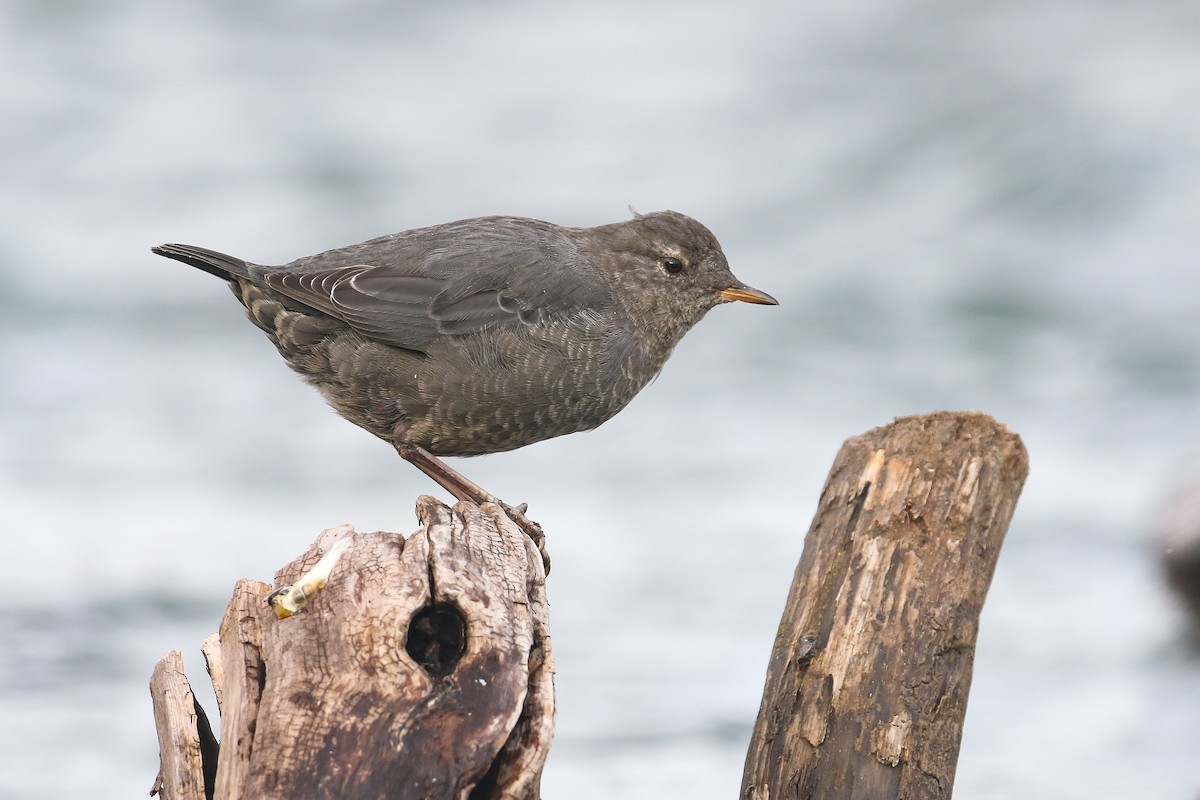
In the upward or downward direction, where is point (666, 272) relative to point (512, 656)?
upward

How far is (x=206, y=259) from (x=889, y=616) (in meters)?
2.94

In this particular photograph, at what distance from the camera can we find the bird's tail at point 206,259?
17.0 feet

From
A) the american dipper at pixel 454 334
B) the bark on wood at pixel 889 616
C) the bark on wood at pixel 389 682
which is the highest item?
the american dipper at pixel 454 334

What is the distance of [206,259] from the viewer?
5207 millimetres

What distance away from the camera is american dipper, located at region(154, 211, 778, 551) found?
5.05 meters

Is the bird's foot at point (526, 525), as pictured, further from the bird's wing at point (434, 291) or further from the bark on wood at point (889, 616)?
the bark on wood at point (889, 616)

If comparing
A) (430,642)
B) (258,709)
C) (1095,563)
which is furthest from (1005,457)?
(1095,563)

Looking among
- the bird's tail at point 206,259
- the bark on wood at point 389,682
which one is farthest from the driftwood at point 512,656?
the bird's tail at point 206,259

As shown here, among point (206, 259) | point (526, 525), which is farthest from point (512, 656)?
point (206, 259)

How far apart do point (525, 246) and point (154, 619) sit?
4012mm

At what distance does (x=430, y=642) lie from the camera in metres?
3.23

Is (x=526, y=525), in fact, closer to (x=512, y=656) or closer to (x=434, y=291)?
(x=434, y=291)

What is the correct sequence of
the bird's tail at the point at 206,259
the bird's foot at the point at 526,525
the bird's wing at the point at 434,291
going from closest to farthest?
the bird's foot at the point at 526,525
the bird's wing at the point at 434,291
the bird's tail at the point at 206,259

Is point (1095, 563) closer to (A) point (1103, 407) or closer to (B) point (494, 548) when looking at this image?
(A) point (1103, 407)
